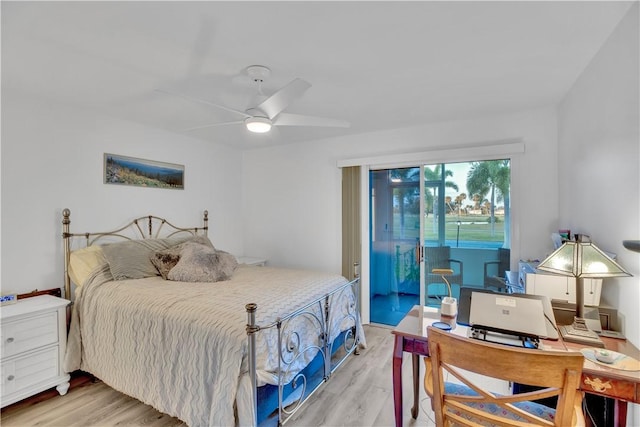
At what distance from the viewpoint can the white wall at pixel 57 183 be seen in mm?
2566

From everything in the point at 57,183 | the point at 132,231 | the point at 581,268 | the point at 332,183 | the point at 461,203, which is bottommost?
the point at 581,268

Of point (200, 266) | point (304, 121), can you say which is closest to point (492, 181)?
point (304, 121)

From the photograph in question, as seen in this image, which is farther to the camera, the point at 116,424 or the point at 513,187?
the point at 513,187

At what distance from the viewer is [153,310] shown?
7.22 feet

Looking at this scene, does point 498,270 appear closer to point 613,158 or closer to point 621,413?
point 613,158

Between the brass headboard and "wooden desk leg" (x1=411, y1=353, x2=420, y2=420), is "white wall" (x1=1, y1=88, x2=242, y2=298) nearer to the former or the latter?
the brass headboard

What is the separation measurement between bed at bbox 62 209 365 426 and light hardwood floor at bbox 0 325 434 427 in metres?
0.13

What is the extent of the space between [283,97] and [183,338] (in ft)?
5.61

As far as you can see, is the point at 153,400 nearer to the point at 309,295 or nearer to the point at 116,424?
the point at 116,424

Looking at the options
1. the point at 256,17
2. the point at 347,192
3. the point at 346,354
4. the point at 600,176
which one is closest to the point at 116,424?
the point at 346,354

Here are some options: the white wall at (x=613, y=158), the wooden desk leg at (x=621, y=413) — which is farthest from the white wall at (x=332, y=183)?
the wooden desk leg at (x=621, y=413)

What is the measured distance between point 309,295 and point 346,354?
0.89 metres

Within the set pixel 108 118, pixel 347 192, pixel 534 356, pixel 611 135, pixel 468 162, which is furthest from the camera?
pixel 347 192

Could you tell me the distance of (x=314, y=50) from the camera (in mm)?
1910
